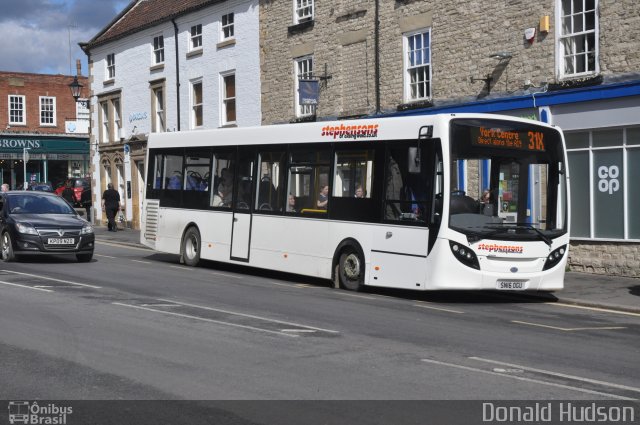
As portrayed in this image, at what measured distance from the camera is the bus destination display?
1484cm

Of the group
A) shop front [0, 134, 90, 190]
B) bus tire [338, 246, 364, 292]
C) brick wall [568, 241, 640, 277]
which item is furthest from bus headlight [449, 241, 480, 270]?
shop front [0, 134, 90, 190]

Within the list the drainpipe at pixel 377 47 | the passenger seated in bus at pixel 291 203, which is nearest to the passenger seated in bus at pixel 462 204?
the passenger seated in bus at pixel 291 203

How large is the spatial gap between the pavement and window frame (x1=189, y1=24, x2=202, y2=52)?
18.9m

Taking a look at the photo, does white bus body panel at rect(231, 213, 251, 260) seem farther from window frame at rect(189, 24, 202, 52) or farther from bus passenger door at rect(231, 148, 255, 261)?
window frame at rect(189, 24, 202, 52)

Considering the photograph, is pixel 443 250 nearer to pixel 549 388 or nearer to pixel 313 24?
pixel 549 388

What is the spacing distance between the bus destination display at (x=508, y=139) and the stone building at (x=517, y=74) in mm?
614

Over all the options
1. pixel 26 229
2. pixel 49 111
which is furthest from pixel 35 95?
pixel 26 229

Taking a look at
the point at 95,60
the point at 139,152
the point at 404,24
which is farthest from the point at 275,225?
the point at 95,60

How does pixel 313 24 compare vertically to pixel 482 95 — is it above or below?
above

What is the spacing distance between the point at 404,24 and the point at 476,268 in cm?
1138

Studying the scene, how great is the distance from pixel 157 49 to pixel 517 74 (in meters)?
19.6

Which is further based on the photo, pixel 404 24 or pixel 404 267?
pixel 404 24

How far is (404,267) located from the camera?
50.1 ft

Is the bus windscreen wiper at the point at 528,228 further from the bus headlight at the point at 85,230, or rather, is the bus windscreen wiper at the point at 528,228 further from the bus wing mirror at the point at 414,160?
the bus headlight at the point at 85,230
